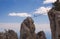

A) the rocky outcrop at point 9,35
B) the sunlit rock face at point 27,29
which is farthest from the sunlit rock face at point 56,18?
the rocky outcrop at point 9,35

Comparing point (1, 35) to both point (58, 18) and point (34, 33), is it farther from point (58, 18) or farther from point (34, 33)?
point (58, 18)

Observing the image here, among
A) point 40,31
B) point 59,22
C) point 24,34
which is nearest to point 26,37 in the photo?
point 24,34

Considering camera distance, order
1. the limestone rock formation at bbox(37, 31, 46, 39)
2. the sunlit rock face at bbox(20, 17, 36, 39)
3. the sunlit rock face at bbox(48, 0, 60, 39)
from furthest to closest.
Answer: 1. the limestone rock formation at bbox(37, 31, 46, 39)
2. the sunlit rock face at bbox(20, 17, 36, 39)
3. the sunlit rock face at bbox(48, 0, 60, 39)

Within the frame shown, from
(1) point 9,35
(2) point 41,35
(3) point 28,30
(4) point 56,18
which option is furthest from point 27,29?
(4) point 56,18

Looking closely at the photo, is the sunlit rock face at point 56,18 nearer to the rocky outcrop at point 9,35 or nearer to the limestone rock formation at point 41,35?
the limestone rock formation at point 41,35

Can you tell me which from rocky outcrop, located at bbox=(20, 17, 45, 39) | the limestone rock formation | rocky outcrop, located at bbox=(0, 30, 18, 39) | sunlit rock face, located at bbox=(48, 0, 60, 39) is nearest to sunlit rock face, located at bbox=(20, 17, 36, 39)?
rocky outcrop, located at bbox=(20, 17, 45, 39)

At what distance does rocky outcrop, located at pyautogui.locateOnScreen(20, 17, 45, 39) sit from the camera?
2183 cm

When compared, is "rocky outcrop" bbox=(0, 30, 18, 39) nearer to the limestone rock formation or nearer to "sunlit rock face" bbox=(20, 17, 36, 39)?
"sunlit rock face" bbox=(20, 17, 36, 39)

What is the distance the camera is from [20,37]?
73.7 ft

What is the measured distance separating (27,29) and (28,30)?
0.51ft

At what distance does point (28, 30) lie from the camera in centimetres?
2205

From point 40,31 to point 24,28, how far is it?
6.83 feet

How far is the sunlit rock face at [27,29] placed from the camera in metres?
21.8

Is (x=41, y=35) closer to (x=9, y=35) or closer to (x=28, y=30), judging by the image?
(x=28, y=30)
